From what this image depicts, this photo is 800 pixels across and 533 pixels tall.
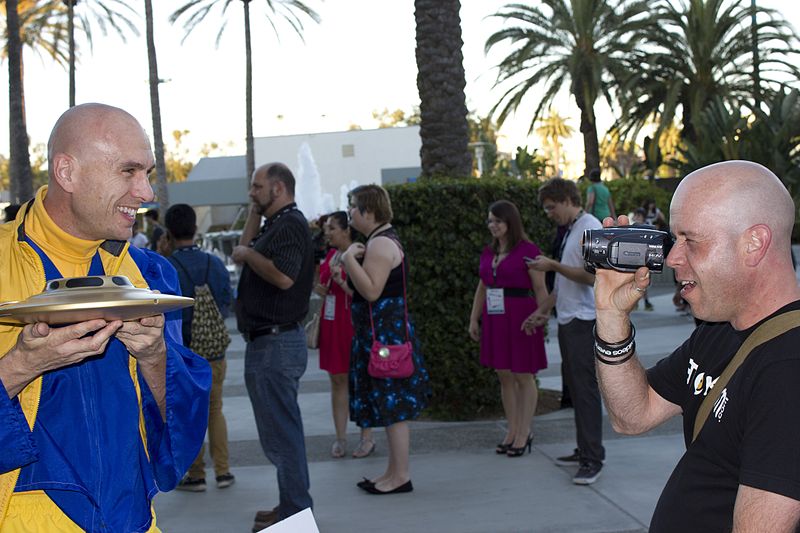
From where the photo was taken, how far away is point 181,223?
6.59 m

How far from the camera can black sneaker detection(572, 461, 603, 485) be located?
6281 millimetres

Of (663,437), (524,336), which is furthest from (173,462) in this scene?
(663,437)

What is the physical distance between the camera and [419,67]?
9812 mm

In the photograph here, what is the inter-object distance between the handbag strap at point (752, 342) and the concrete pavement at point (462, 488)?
3.32 meters

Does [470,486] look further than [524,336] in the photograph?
No

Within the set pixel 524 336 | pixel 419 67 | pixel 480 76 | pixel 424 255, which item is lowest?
pixel 524 336

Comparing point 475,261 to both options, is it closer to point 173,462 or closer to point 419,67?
point 419,67

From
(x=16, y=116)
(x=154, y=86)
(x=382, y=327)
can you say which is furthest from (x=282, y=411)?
(x=154, y=86)

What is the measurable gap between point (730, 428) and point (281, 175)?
396 centimetres

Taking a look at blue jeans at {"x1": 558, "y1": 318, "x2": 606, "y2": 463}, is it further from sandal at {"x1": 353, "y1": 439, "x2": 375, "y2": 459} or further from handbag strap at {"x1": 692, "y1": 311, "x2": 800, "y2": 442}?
handbag strap at {"x1": 692, "y1": 311, "x2": 800, "y2": 442}

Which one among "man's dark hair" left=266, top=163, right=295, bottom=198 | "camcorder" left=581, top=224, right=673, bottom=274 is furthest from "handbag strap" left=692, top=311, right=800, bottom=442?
"man's dark hair" left=266, top=163, right=295, bottom=198

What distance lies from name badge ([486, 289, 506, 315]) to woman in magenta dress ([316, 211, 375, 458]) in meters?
1.08

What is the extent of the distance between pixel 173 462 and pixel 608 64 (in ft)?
91.3

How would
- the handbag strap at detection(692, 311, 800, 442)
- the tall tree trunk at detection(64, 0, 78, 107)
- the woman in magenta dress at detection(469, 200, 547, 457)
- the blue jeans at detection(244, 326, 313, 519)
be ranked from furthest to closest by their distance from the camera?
the tall tree trunk at detection(64, 0, 78, 107) < the woman in magenta dress at detection(469, 200, 547, 457) < the blue jeans at detection(244, 326, 313, 519) < the handbag strap at detection(692, 311, 800, 442)
